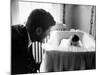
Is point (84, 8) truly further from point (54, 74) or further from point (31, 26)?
point (54, 74)

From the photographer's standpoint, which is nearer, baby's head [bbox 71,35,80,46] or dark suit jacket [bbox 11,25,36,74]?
dark suit jacket [bbox 11,25,36,74]

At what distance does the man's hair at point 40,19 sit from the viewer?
2.01m

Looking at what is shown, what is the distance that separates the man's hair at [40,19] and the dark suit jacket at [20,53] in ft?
0.40

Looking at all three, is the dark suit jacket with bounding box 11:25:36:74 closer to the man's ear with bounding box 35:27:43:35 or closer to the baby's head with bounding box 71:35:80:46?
the man's ear with bounding box 35:27:43:35

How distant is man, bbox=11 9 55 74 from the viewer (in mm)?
1944

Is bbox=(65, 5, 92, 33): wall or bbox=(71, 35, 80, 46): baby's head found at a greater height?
bbox=(65, 5, 92, 33): wall

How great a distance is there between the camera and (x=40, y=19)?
2047mm

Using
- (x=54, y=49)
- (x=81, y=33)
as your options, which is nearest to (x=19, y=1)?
(x=54, y=49)

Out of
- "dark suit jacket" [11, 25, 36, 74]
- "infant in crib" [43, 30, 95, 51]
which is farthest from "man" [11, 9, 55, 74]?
"infant in crib" [43, 30, 95, 51]

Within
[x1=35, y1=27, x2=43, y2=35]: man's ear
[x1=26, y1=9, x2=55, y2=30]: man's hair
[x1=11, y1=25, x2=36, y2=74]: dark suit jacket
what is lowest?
[x1=11, y1=25, x2=36, y2=74]: dark suit jacket

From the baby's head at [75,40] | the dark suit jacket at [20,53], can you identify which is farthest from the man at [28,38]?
the baby's head at [75,40]

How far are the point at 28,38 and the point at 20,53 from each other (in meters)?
0.20

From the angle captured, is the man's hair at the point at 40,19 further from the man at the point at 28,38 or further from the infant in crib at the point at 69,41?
the infant in crib at the point at 69,41
